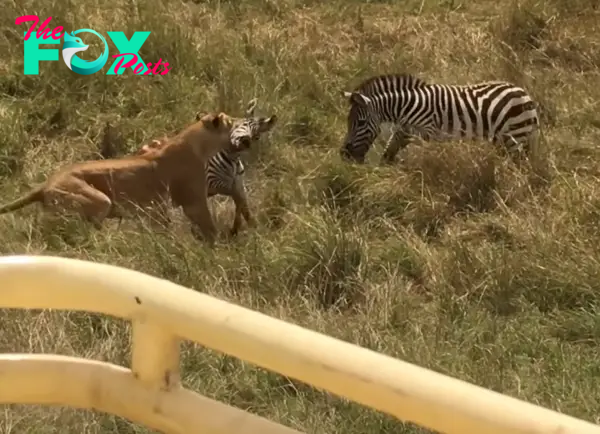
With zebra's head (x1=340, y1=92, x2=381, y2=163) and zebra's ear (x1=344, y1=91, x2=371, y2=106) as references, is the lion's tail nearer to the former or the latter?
zebra's head (x1=340, y1=92, x2=381, y2=163)

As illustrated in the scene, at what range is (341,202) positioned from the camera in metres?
6.74

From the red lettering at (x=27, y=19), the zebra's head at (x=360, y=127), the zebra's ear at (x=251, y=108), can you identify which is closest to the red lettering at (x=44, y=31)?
the red lettering at (x=27, y=19)

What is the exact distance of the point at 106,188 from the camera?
6098 mm

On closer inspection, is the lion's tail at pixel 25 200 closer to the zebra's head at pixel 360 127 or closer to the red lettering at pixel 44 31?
the zebra's head at pixel 360 127

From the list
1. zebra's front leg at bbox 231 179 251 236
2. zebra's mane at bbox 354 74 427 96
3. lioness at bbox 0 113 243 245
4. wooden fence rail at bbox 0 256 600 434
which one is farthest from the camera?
zebra's mane at bbox 354 74 427 96

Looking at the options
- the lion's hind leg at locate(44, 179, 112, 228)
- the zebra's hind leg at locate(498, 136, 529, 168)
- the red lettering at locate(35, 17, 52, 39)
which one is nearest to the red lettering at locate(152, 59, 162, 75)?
the red lettering at locate(35, 17, 52, 39)

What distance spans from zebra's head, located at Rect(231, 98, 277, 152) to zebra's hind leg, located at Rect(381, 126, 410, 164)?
99 cm

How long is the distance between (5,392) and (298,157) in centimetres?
600

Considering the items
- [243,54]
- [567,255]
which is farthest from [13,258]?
[243,54]

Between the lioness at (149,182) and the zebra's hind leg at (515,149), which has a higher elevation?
the lioness at (149,182)

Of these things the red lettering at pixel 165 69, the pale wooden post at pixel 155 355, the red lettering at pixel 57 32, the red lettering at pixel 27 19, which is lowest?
the red lettering at pixel 165 69

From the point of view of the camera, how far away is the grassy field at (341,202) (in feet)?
13.1

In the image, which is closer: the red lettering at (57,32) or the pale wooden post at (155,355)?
the pale wooden post at (155,355)

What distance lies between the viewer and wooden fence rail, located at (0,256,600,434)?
1313 millimetres
